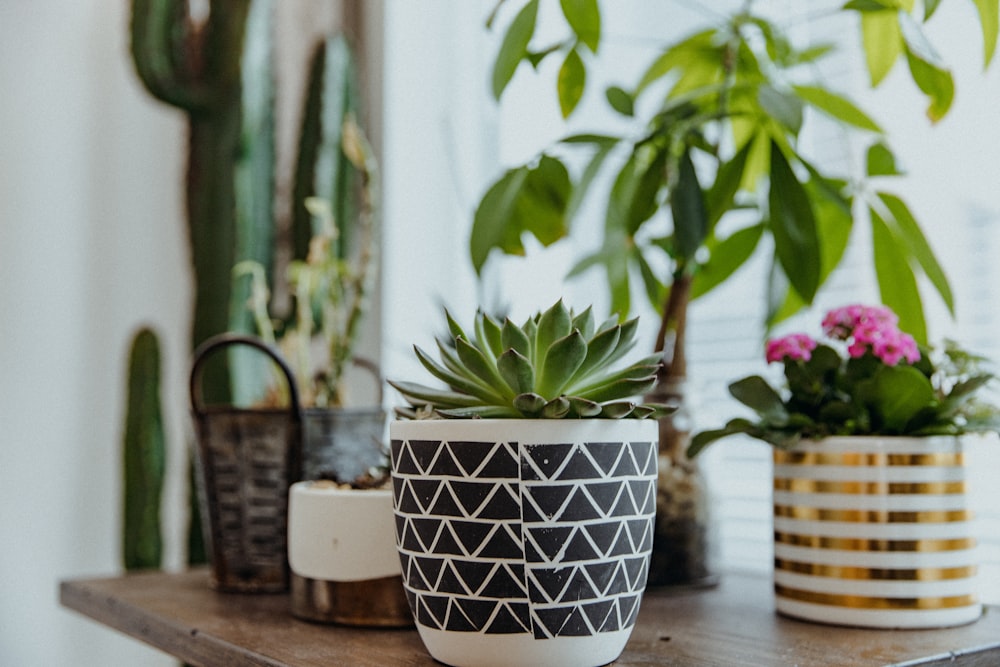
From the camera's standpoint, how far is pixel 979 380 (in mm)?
675

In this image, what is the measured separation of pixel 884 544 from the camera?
675 millimetres

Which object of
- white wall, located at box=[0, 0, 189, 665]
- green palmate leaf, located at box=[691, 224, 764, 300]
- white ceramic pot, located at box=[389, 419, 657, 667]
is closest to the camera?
white ceramic pot, located at box=[389, 419, 657, 667]

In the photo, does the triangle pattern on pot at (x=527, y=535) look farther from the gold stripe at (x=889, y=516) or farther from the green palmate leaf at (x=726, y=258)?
the green palmate leaf at (x=726, y=258)

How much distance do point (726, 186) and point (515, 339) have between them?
1.12 feet

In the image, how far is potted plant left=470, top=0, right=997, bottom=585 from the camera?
0.79 meters

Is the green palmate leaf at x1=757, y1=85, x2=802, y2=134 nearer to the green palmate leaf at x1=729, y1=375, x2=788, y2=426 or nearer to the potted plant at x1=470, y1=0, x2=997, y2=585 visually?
the potted plant at x1=470, y1=0, x2=997, y2=585

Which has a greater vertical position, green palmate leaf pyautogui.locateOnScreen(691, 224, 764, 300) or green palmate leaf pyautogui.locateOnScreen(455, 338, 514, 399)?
green palmate leaf pyautogui.locateOnScreen(691, 224, 764, 300)

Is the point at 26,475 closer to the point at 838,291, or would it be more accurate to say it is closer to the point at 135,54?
the point at 135,54

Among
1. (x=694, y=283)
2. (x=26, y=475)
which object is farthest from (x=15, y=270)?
(x=694, y=283)

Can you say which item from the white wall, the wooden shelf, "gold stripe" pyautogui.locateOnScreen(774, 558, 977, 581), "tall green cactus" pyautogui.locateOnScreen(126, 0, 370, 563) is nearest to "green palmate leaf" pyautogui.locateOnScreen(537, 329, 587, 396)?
the wooden shelf

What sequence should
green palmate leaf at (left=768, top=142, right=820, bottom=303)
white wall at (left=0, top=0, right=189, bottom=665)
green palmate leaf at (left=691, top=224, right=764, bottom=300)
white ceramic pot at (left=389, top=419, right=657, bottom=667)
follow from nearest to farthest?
1. white ceramic pot at (left=389, top=419, right=657, bottom=667)
2. green palmate leaf at (left=768, top=142, right=820, bottom=303)
3. green palmate leaf at (left=691, top=224, right=764, bottom=300)
4. white wall at (left=0, top=0, right=189, bottom=665)

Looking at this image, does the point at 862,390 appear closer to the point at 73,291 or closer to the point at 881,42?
the point at 881,42

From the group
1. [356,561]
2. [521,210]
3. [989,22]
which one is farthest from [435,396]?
[989,22]

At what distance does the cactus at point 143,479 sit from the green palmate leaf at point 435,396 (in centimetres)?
82
